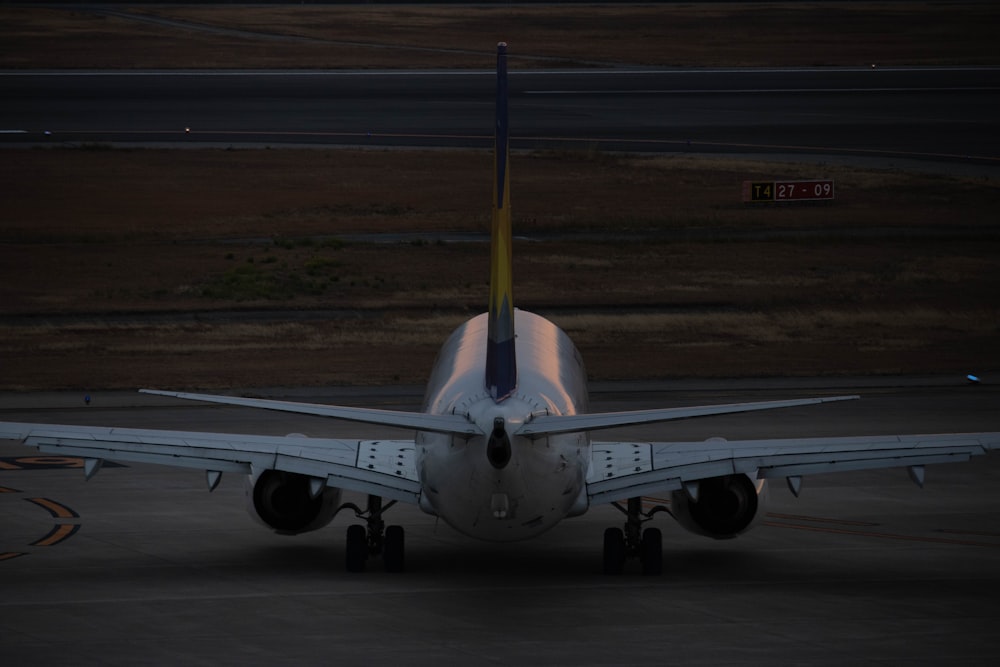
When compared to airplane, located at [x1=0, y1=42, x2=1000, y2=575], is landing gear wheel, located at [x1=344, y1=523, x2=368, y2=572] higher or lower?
lower

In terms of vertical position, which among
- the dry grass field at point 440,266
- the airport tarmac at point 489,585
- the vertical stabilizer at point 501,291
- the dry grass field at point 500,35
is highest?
the dry grass field at point 500,35

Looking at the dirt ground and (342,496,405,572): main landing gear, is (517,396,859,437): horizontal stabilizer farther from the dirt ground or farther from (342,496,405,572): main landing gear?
the dirt ground

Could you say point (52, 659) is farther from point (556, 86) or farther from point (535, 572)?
point (556, 86)

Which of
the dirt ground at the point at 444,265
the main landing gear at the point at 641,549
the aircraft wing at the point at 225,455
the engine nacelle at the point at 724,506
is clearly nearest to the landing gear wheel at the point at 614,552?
the main landing gear at the point at 641,549

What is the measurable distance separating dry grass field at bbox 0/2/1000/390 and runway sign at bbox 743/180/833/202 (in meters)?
0.71

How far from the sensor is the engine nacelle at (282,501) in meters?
28.7

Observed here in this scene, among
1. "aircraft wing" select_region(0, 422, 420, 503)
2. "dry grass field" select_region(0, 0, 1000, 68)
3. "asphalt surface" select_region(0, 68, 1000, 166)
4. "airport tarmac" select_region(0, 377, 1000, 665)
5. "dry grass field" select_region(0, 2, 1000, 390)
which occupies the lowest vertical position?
"airport tarmac" select_region(0, 377, 1000, 665)

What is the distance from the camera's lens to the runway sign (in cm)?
7888

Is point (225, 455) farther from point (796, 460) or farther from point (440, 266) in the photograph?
point (440, 266)

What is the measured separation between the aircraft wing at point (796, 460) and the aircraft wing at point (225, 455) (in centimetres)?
378

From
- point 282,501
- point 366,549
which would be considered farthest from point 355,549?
point 282,501

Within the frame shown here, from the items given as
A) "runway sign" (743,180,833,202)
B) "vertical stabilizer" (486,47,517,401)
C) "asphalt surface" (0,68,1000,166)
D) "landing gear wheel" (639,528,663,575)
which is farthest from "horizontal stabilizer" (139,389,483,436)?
"asphalt surface" (0,68,1000,166)

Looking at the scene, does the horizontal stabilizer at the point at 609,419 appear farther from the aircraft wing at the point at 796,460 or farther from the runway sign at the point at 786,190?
the runway sign at the point at 786,190

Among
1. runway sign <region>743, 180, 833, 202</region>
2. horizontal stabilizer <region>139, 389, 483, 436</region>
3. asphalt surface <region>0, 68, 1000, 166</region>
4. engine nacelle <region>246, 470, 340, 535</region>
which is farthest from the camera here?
asphalt surface <region>0, 68, 1000, 166</region>
